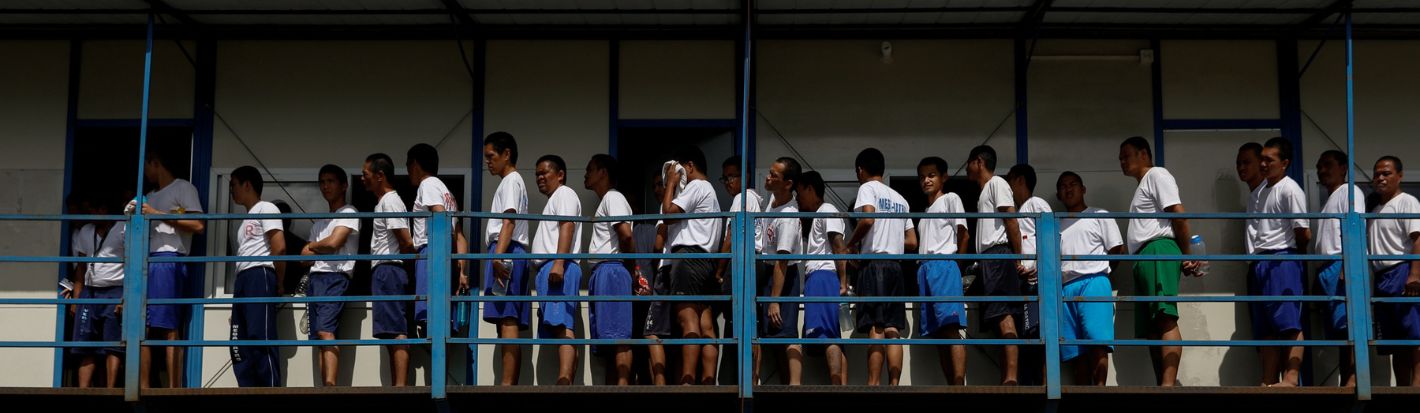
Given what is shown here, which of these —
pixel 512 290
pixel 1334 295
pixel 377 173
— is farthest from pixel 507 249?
pixel 1334 295

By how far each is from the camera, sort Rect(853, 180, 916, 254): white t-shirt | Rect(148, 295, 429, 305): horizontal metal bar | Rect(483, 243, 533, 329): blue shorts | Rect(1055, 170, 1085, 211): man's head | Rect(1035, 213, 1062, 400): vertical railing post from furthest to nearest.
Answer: Rect(1055, 170, 1085, 211): man's head < Rect(483, 243, 533, 329): blue shorts < Rect(853, 180, 916, 254): white t-shirt < Rect(1035, 213, 1062, 400): vertical railing post < Rect(148, 295, 429, 305): horizontal metal bar

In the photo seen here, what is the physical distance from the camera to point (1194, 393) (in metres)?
8.98

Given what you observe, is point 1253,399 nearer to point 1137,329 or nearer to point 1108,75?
point 1137,329

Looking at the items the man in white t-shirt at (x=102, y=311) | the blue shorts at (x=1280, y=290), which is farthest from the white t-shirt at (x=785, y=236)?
the man in white t-shirt at (x=102, y=311)

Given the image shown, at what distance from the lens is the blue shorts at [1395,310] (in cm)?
952

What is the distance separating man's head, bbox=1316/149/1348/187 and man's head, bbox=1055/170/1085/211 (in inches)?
65.3

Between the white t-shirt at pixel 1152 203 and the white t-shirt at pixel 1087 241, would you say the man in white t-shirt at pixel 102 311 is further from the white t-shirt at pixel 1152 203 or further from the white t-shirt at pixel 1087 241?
the white t-shirt at pixel 1152 203

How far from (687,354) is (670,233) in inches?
34.0

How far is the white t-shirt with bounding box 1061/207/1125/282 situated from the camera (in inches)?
392

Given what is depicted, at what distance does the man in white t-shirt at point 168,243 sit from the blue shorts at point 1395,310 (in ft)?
26.6

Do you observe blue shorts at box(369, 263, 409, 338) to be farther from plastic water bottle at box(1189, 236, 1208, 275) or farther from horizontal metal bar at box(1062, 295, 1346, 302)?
plastic water bottle at box(1189, 236, 1208, 275)

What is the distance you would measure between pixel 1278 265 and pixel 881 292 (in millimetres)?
2702

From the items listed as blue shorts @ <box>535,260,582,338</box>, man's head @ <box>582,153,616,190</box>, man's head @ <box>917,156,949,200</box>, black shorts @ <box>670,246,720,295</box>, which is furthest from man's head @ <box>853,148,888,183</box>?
blue shorts @ <box>535,260,582,338</box>

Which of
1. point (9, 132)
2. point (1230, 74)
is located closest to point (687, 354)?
point (1230, 74)
